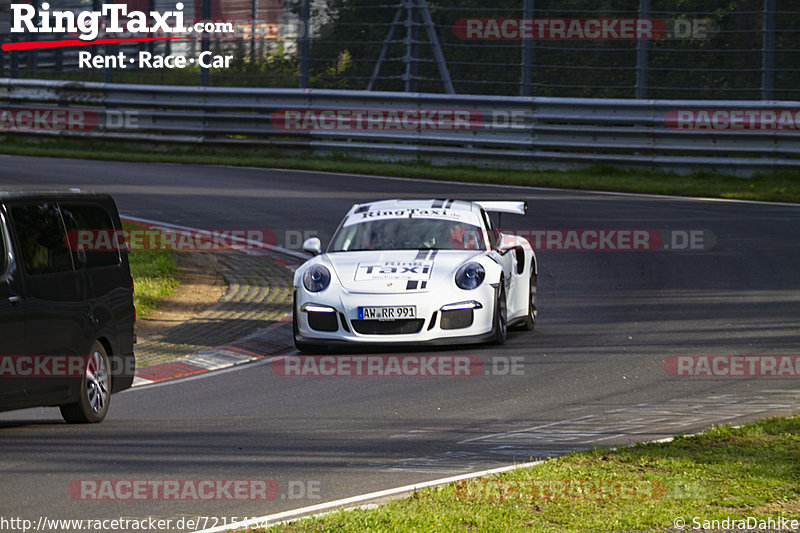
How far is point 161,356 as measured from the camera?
11.7m

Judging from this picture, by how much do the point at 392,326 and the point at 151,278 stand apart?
182 inches

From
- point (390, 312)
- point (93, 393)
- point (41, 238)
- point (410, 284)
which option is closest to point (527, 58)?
point (410, 284)

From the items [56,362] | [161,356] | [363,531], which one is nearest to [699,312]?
[161,356]

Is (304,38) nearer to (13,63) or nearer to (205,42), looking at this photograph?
(205,42)

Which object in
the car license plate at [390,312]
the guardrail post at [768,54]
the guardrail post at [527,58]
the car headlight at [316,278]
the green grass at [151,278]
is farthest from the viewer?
the guardrail post at [527,58]

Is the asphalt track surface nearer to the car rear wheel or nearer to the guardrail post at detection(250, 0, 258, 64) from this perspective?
the car rear wheel

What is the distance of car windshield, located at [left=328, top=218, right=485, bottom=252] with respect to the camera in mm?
12445

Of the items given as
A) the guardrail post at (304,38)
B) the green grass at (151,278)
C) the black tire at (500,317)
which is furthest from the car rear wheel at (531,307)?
the guardrail post at (304,38)

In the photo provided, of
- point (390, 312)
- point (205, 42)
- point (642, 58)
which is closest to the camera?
point (390, 312)

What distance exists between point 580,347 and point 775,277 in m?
4.44

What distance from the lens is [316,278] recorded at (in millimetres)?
11820

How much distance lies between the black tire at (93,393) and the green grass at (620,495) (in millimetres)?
3175

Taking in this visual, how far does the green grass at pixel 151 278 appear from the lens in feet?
46.0

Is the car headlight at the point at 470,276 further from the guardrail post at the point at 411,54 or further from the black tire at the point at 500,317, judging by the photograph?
the guardrail post at the point at 411,54
